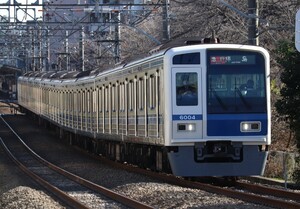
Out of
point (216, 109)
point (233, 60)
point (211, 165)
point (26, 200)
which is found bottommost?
point (26, 200)

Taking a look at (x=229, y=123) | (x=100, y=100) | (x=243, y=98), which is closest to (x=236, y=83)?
(x=243, y=98)

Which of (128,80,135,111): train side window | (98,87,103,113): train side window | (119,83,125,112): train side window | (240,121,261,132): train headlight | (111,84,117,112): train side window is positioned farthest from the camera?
(98,87,103,113): train side window

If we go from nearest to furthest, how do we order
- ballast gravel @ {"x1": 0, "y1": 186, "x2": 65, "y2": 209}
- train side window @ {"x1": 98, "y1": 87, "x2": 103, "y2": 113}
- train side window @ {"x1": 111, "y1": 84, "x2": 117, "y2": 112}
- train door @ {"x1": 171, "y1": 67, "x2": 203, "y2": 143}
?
ballast gravel @ {"x1": 0, "y1": 186, "x2": 65, "y2": 209} < train door @ {"x1": 171, "y1": 67, "x2": 203, "y2": 143} < train side window @ {"x1": 111, "y1": 84, "x2": 117, "y2": 112} < train side window @ {"x1": 98, "y1": 87, "x2": 103, "y2": 113}

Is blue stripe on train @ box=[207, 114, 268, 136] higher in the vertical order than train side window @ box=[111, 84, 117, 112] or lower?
lower

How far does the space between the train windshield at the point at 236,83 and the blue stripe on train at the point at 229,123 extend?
0.34ft

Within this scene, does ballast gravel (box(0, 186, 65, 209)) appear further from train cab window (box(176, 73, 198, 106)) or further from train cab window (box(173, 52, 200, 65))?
train cab window (box(173, 52, 200, 65))

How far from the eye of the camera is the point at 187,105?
16.4 metres

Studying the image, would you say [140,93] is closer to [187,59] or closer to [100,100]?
[187,59]

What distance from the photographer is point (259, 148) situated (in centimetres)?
1678

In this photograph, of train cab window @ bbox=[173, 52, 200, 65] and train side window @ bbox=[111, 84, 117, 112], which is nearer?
train cab window @ bbox=[173, 52, 200, 65]

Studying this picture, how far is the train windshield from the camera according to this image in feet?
54.0

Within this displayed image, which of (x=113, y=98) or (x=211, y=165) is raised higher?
(x=113, y=98)

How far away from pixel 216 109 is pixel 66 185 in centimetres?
529

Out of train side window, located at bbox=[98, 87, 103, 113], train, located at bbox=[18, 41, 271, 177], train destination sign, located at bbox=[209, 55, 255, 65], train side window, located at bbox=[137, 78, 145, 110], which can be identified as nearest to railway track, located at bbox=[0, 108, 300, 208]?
train, located at bbox=[18, 41, 271, 177]
